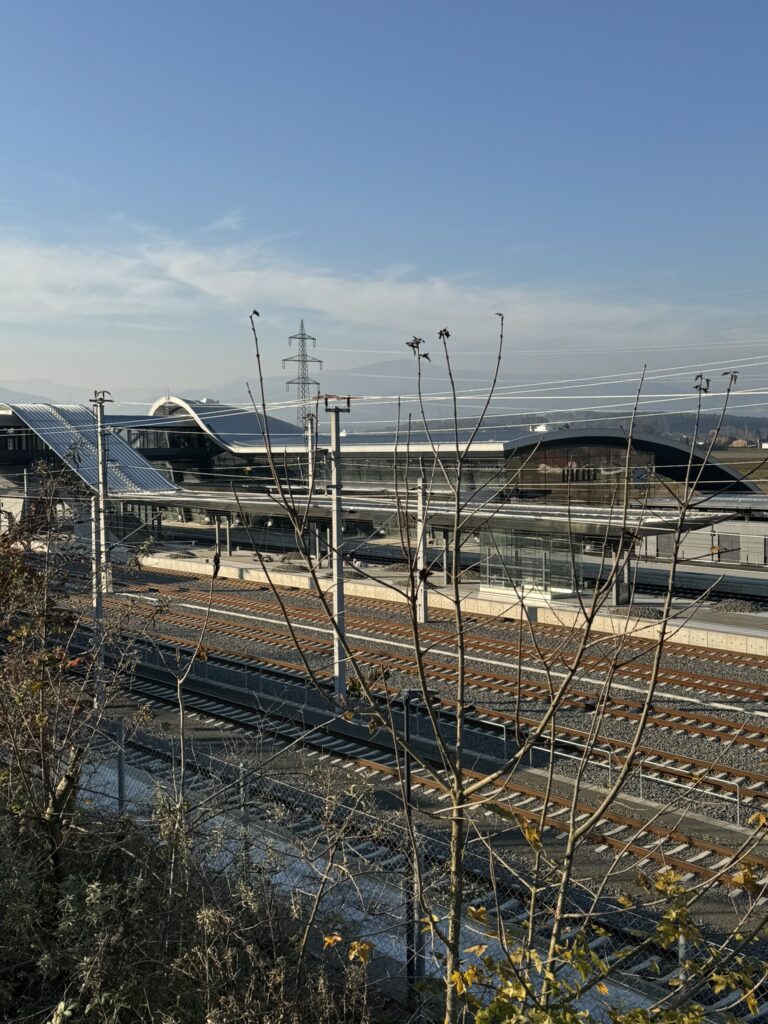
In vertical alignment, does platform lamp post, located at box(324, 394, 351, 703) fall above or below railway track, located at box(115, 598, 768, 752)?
above

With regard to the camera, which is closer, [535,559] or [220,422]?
[535,559]

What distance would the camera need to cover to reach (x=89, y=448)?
116ft

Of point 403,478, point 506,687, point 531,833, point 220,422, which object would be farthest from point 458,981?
point 220,422

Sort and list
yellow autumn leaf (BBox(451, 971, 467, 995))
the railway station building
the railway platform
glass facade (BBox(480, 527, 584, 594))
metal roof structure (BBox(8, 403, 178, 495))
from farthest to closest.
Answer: metal roof structure (BBox(8, 403, 178, 495)), glass facade (BBox(480, 527, 584, 594)), the railway station building, the railway platform, yellow autumn leaf (BBox(451, 971, 467, 995))

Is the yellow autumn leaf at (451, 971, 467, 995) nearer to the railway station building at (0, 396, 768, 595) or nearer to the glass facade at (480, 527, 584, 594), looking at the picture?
the railway station building at (0, 396, 768, 595)

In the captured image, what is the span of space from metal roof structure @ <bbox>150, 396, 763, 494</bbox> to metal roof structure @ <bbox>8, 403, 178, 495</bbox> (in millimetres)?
4605

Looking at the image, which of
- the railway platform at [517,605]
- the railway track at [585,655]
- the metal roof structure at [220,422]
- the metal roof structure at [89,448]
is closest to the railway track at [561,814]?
the railway track at [585,655]

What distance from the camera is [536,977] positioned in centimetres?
506

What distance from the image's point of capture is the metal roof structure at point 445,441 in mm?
28781

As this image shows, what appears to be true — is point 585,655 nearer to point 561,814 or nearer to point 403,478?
point 561,814

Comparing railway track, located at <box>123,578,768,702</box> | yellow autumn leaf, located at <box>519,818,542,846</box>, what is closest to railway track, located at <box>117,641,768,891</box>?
railway track, located at <box>123,578,768,702</box>

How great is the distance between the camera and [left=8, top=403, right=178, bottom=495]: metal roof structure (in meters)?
34.2

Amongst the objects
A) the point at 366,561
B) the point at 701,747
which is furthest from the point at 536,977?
the point at 366,561

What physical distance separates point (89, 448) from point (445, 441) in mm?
14466
